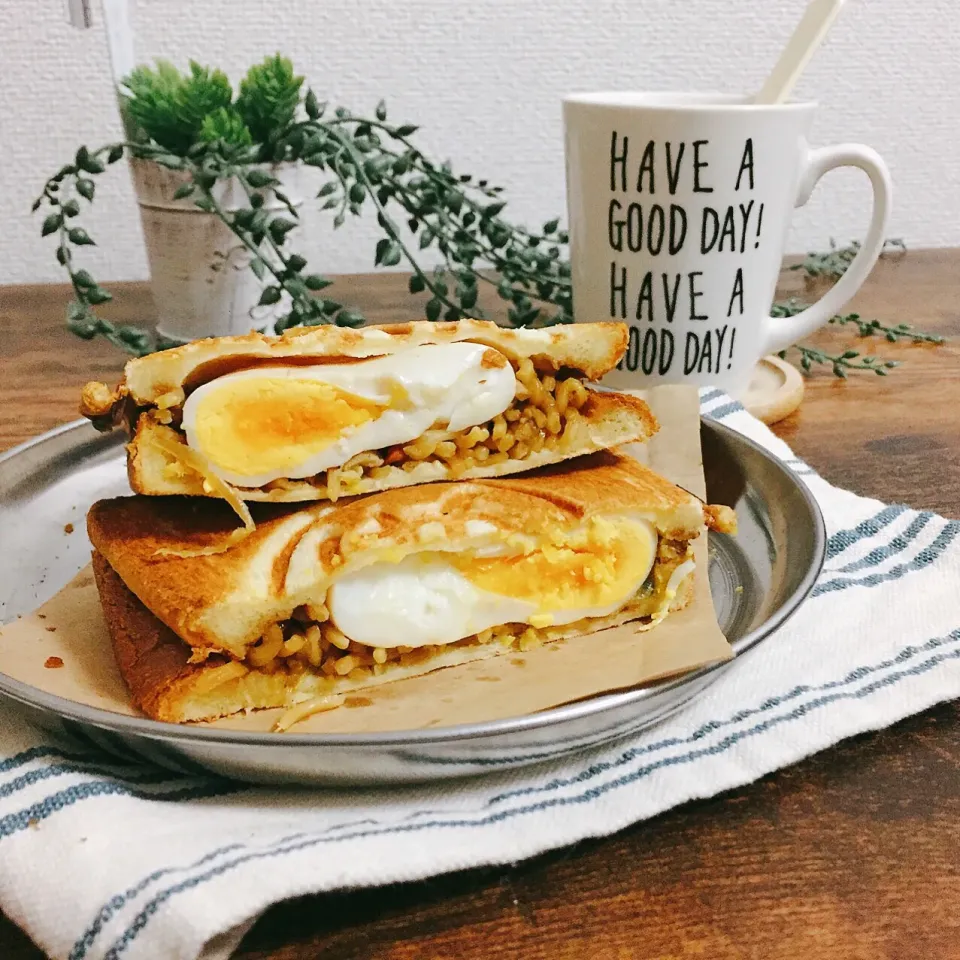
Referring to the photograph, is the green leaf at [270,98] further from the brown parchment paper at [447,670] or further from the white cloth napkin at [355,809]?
the white cloth napkin at [355,809]

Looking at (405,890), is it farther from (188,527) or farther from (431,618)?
(188,527)

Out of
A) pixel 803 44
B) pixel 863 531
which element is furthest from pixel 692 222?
pixel 863 531

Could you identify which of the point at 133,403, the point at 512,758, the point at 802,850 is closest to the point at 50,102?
the point at 133,403

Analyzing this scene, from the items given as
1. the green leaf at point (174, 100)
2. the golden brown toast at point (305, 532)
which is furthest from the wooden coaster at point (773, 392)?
the green leaf at point (174, 100)

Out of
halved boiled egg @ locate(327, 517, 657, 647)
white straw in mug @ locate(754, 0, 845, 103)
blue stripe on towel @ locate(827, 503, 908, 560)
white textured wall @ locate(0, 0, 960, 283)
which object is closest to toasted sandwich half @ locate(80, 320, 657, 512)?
halved boiled egg @ locate(327, 517, 657, 647)

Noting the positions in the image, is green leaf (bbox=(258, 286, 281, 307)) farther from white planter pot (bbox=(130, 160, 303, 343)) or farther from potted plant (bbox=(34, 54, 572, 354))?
white planter pot (bbox=(130, 160, 303, 343))

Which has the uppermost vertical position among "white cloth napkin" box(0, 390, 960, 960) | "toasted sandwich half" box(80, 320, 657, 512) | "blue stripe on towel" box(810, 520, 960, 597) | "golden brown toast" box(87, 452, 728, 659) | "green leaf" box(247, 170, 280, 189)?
"green leaf" box(247, 170, 280, 189)
